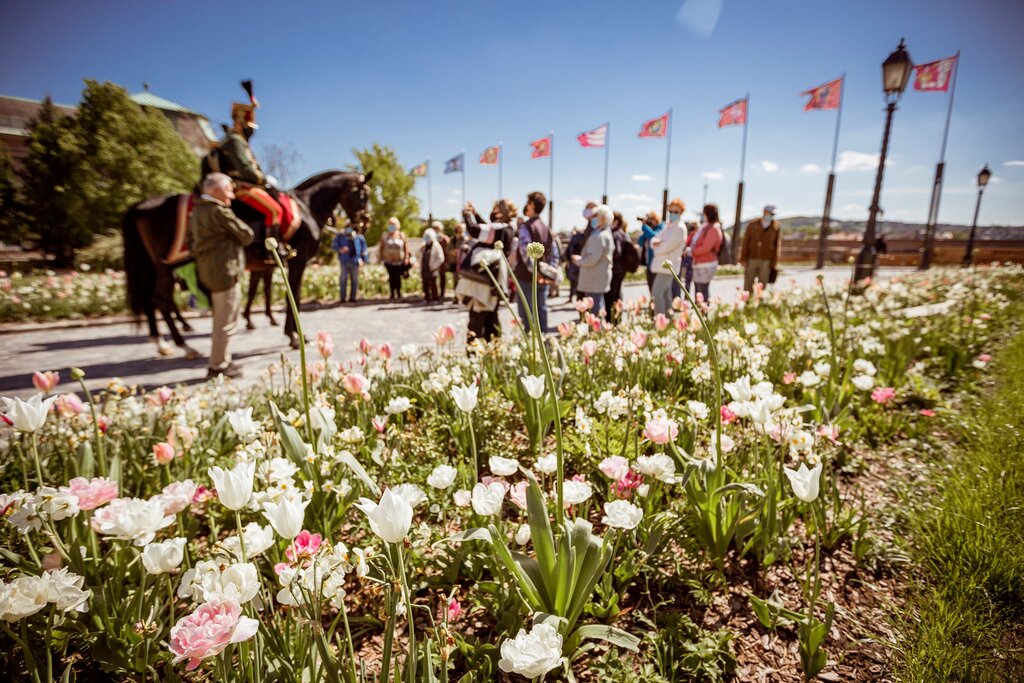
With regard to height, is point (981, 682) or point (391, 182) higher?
point (391, 182)

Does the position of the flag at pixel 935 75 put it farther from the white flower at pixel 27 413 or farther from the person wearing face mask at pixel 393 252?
the white flower at pixel 27 413

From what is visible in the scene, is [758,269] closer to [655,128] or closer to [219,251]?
[219,251]

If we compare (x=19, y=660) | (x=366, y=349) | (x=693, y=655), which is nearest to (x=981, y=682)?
(x=693, y=655)

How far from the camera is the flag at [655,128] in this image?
24.0m

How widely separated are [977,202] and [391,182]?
116 feet

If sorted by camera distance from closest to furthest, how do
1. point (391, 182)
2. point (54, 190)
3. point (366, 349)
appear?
point (366, 349) < point (54, 190) < point (391, 182)

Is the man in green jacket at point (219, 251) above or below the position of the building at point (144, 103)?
below

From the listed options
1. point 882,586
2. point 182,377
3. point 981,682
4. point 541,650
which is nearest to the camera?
point 541,650

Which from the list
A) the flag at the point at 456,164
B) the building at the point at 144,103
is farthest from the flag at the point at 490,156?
the building at the point at 144,103

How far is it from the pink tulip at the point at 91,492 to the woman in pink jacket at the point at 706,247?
24.7 ft

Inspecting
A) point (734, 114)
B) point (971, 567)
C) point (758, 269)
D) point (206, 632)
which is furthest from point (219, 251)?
point (734, 114)

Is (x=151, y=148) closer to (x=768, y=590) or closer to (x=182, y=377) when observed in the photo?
(x=182, y=377)

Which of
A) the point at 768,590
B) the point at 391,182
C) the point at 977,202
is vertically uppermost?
the point at 391,182

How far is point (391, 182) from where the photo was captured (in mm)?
33281
